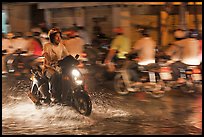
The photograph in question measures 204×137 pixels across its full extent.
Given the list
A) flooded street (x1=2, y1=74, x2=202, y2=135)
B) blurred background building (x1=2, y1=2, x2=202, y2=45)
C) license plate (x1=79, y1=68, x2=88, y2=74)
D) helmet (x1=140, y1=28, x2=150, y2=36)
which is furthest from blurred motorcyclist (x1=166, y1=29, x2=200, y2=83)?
license plate (x1=79, y1=68, x2=88, y2=74)

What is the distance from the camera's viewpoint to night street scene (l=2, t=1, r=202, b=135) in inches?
303

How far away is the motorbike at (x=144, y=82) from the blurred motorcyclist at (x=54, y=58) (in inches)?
72.8

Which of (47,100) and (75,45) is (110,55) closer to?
(75,45)

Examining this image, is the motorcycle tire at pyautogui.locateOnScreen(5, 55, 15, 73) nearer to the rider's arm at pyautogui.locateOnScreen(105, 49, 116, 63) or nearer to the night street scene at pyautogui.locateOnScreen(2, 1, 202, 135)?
the night street scene at pyautogui.locateOnScreen(2, 1, 202, 135)

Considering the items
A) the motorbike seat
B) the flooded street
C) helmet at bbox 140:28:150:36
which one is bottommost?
the flooded street

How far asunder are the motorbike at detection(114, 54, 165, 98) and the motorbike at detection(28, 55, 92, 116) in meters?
1.67

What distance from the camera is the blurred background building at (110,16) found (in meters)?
8.54

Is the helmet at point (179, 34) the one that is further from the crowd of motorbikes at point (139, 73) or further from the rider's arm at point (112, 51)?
the rider's arm at point (112, 51)

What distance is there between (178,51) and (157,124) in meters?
2.27

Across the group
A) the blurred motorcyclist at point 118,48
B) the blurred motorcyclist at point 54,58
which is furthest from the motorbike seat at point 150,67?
the blurred motorcyclist at point 54,58

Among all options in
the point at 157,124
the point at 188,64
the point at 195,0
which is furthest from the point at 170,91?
the point at 195,0

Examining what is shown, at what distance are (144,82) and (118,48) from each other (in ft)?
2.87

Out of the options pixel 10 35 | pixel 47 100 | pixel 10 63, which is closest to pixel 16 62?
pixel 10 63

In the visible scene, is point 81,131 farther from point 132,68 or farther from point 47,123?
point 132,68
